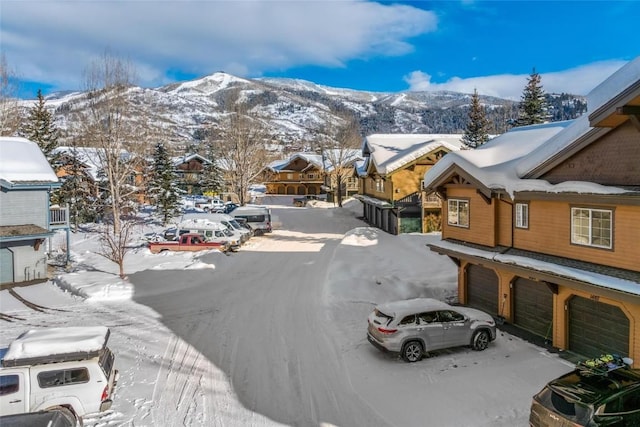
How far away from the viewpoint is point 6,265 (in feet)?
79.4

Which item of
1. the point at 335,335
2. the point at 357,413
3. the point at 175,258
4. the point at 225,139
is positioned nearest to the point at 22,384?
the point at 357,413

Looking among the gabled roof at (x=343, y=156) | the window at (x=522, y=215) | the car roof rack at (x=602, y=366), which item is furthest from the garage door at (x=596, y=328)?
the gabled roof at (x=343, y=156)

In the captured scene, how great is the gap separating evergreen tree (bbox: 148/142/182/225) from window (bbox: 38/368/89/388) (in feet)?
119

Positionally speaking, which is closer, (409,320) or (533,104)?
(409,320)

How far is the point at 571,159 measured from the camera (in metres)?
13.8

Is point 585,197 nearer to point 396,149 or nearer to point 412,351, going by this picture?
point 412,351

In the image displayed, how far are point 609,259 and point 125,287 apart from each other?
20.4 meters

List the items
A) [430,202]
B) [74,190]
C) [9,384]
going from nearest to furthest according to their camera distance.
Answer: [9,384], [430,202], [74,190]

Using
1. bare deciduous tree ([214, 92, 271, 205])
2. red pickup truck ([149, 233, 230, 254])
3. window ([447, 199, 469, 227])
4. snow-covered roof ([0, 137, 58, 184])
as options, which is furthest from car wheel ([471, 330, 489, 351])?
bare deciduous tree ([214, 92, 271, 205])

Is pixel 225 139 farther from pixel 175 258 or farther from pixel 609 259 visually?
pixel 609 259

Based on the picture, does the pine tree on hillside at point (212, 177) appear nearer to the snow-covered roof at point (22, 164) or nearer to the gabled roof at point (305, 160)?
the gabled roof at point (305, 160)

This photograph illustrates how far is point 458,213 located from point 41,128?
1727 inches

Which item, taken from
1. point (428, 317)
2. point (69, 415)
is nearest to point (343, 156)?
point (428, 317)

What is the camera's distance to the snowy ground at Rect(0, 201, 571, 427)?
10234 millimetres
